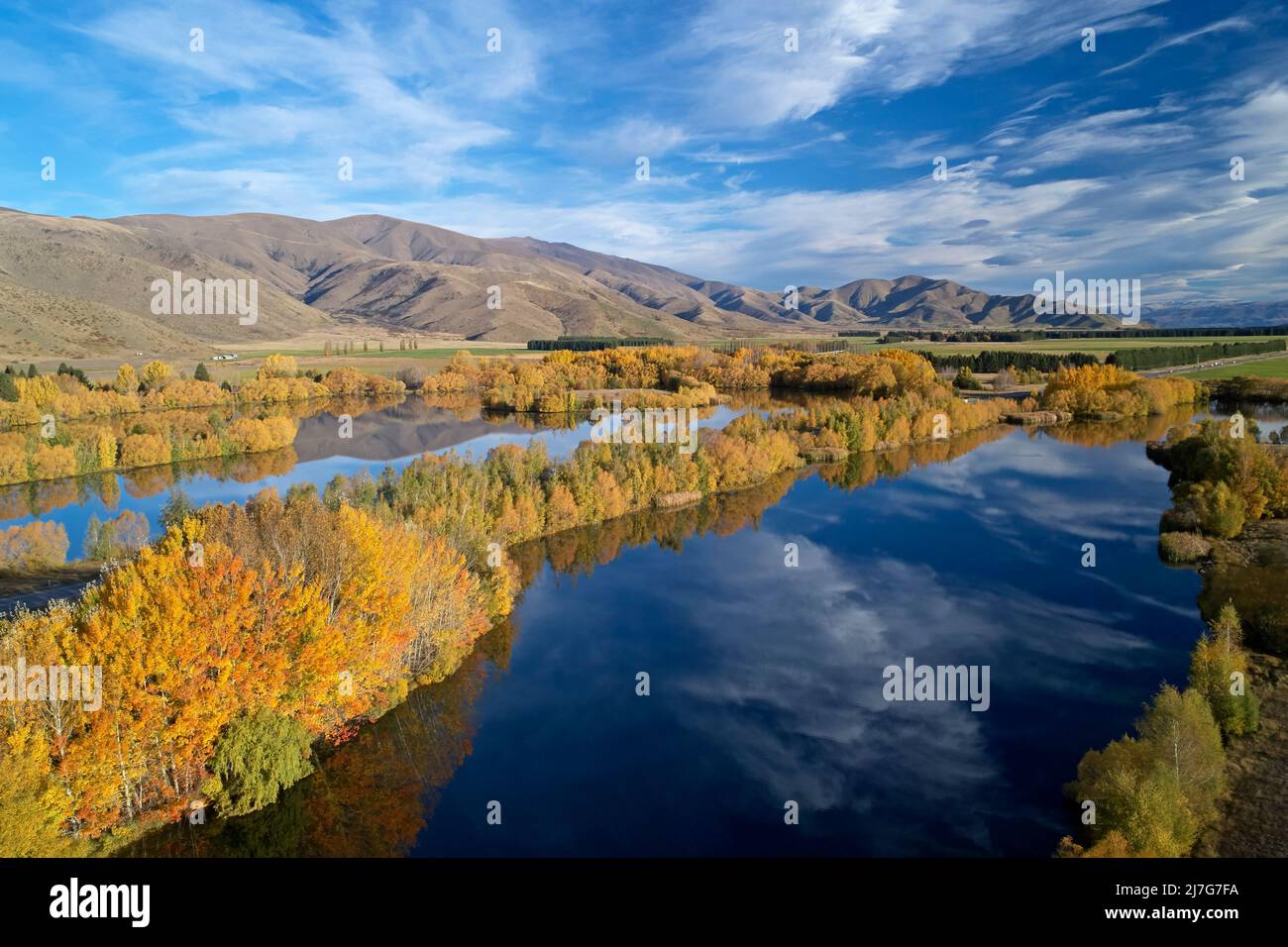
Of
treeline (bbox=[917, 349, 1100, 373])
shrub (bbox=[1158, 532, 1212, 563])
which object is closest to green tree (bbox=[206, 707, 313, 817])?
shrub (bbox=[1158, 532, 1212, 563])

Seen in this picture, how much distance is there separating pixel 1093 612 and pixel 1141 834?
18782mm

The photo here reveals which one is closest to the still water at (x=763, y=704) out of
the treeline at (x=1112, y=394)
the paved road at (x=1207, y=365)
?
the treeline at (x=1112, y=394)

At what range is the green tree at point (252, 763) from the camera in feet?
61.8

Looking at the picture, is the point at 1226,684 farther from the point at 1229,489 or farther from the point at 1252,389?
the point at 1252,389

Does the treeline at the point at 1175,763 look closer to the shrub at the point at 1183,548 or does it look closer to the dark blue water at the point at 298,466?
the shrub at the point at 1183,548

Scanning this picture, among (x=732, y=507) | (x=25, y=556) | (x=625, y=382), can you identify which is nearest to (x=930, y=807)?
(x=732, y=507)

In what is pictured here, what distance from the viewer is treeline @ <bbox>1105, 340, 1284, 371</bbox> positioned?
364 ft

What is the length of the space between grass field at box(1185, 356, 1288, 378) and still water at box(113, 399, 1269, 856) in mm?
72544

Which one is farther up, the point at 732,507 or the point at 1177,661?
the point at 732,507

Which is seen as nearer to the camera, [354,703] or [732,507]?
[354,703]

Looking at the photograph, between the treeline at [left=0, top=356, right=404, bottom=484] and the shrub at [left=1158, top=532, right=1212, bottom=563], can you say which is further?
the treeline at [left=0, top=356, right=404, bottom=484]

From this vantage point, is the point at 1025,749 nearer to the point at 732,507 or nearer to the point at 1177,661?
the point at 1177,661

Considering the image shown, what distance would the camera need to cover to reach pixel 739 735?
76.8 feet

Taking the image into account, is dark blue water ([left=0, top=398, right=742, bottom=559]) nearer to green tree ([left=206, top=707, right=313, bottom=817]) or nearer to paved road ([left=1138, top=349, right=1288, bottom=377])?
green tree ([left=206, top=707, right=313, bottom=817])
